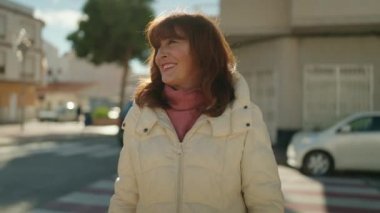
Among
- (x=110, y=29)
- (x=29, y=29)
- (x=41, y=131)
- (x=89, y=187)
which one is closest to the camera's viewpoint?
(x=89, y=187)

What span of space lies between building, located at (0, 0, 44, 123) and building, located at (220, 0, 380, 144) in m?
29.4

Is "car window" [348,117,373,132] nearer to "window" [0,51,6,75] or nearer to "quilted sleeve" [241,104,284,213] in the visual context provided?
"quilted sleeve" [241,104,284,213]

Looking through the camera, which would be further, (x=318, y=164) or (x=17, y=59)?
(x=17, y=59)

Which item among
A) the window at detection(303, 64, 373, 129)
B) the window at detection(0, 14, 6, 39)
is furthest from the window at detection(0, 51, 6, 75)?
the window at detection(303, 64, 373, 129)

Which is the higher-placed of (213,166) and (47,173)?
(213,166)

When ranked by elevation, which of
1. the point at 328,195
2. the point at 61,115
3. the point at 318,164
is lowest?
the point at 328,195

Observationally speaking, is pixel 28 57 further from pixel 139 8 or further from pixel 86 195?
pixel 86 195

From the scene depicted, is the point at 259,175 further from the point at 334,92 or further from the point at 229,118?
the point at 334,92

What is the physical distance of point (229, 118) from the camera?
213 centimetres

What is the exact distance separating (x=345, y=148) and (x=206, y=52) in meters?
9.70

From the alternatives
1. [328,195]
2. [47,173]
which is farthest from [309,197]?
[47,173]

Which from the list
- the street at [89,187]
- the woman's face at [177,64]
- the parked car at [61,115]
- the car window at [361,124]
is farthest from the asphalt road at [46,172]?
the parked car at [61,115]

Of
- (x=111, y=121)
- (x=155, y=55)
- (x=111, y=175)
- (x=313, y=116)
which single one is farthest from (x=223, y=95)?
(x=111, y=121)

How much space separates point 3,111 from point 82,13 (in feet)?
47.9
